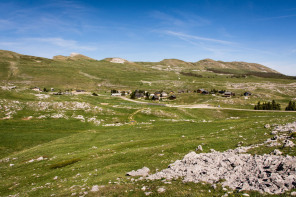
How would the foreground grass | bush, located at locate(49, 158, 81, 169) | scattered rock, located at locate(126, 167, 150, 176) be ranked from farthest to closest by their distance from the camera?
bush, located at locate(49, 158, 81, 169)
scattered rock, located at locate(126, 167, 150, 176)
the foreground grass

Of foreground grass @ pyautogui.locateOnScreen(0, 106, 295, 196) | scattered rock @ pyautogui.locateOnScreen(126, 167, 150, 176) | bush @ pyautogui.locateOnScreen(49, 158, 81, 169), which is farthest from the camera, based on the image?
bush @ pyautogui.locateOnScreen(49, 158, 81, 169)

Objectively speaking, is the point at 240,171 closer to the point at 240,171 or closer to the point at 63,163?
the point at 240,171

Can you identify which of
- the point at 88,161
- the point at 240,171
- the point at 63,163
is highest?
the point at 240,171

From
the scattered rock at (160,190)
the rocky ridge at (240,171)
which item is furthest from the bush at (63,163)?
the scattered rock at (160,190)

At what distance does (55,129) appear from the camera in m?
58.2

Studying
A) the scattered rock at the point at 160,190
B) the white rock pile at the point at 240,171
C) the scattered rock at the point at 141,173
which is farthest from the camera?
the scattered rock at the point at 141,173

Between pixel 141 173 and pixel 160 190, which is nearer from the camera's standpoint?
pixel 160 190

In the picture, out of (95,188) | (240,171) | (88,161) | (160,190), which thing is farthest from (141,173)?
(88,161)

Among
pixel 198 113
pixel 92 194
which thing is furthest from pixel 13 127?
pixel 198 113

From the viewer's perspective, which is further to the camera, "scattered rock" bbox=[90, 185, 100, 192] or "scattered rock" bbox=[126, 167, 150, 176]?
"scattered rock" bbox=[126, 167, 150, 176]

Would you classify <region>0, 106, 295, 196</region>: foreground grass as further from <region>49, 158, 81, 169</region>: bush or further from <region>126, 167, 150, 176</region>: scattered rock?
<region>126, 167, 150, 176</region>: scattered rock

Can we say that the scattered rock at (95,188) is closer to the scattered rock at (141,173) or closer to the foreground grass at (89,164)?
the foreground grass at (89,164)

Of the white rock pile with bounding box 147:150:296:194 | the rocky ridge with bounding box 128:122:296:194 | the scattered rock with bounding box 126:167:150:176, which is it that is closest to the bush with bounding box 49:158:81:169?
the scattered rock with bounding box 126:167:150:176

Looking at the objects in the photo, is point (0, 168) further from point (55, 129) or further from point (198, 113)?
point (198, 113)
